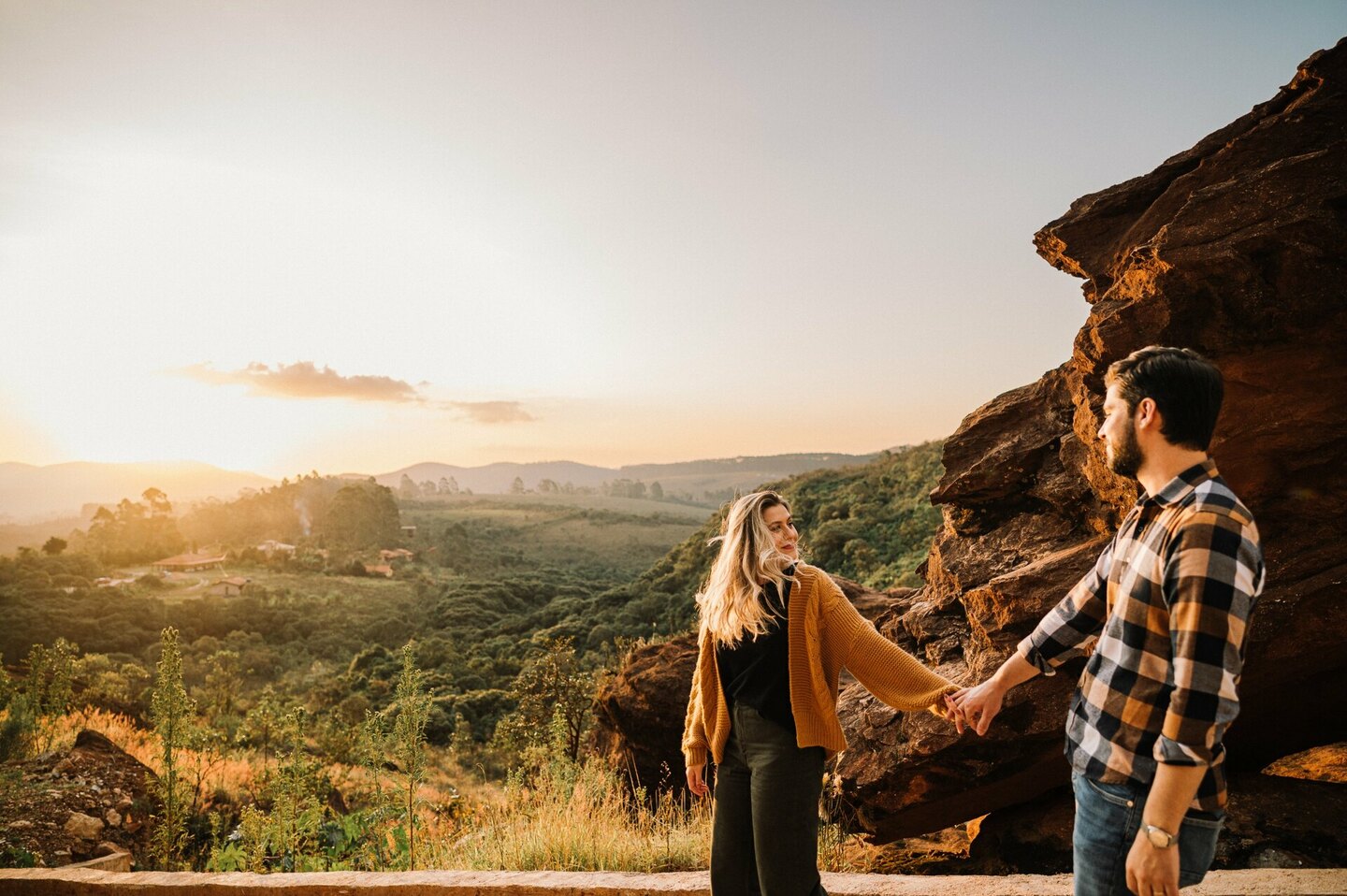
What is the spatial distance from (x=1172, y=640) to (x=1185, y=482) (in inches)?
15.5

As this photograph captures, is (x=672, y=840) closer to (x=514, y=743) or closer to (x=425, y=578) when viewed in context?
(x=514, y=743)

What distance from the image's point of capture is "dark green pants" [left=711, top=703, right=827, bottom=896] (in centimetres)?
264

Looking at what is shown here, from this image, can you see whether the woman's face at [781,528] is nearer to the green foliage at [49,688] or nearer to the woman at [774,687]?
the woman at [774,687]

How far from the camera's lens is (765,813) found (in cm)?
266

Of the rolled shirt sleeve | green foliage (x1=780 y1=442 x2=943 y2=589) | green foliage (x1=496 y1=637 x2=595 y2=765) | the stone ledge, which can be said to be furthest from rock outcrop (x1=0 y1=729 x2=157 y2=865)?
green foliage (x1=780 y1=442 x2=943 y2=589)

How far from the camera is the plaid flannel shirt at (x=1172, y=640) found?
5.42 ft

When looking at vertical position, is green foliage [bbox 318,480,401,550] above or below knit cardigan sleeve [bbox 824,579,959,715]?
below

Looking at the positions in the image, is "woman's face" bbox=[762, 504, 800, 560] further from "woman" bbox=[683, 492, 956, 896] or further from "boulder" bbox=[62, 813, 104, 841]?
"boulder" bbox=[62, 813, 104, 841]

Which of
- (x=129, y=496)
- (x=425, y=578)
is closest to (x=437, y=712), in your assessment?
(x=425, y=578)

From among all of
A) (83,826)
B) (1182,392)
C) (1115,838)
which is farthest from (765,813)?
(83,826)

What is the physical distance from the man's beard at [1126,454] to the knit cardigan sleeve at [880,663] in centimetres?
116

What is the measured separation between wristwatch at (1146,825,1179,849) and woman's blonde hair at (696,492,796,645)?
4.43ft

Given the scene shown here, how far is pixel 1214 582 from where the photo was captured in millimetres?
1674

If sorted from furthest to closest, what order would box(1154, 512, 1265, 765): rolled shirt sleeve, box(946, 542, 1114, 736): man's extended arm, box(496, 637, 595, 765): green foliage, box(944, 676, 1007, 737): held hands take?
1. box(496, 637, 595, 765): green foliage
2. box(944, 676, 1007, 737): held hands
3. box(946, 542, 1114, 736): man's extended arm
4. box(1154, 512, 1265, 765): rolled shirt sleeve
